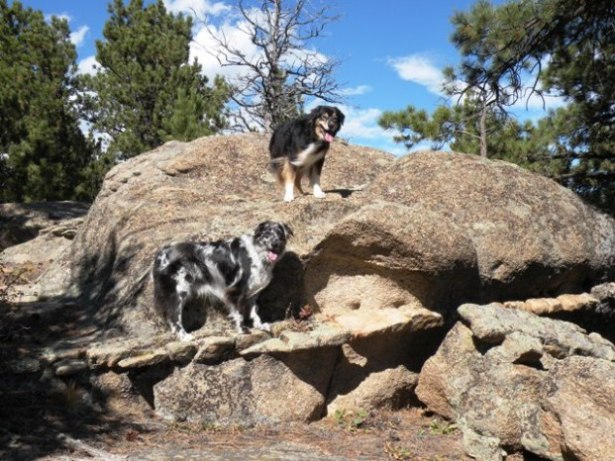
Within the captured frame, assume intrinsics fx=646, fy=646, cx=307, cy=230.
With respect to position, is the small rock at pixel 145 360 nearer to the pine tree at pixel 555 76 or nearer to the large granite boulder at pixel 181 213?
the large granite boulder at pixel 181 213

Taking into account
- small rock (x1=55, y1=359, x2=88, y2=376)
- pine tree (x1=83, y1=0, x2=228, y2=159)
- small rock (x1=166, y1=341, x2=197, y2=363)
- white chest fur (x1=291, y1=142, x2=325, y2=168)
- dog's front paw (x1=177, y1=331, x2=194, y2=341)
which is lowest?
small rock (x1=55, y1=359, x2=88, y2=376)

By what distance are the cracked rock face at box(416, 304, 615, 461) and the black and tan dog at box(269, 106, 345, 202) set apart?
8.92 feet

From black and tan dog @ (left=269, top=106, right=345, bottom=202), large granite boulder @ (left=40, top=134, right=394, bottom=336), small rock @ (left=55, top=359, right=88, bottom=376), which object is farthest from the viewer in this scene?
black and tan dog @ (left=269, top=106, right=345, bottom=202)

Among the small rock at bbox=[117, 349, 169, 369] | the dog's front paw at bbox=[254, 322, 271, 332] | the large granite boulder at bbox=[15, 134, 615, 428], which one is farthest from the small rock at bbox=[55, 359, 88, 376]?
the dog's front paw at bbox=[254, 322, 271, 332]

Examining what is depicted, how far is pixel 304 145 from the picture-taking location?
856cm

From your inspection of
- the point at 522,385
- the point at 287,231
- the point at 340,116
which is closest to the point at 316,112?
the point at 340,116

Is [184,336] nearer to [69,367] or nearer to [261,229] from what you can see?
[69,367]

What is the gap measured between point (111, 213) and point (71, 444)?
4.83 m

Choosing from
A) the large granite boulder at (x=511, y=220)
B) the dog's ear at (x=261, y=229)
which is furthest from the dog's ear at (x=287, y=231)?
the large granite boulder at (x=511, y=220)

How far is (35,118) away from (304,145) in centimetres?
1198

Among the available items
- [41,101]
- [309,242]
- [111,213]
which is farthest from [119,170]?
[41,101]

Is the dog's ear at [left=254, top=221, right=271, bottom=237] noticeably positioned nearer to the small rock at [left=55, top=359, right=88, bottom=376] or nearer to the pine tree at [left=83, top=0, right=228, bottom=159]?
the small rock at [left=55, top=359, right=88, bottom=376]

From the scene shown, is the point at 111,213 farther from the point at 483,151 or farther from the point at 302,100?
the point at 302,100

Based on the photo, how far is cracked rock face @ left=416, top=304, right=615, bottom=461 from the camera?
6.14 m
